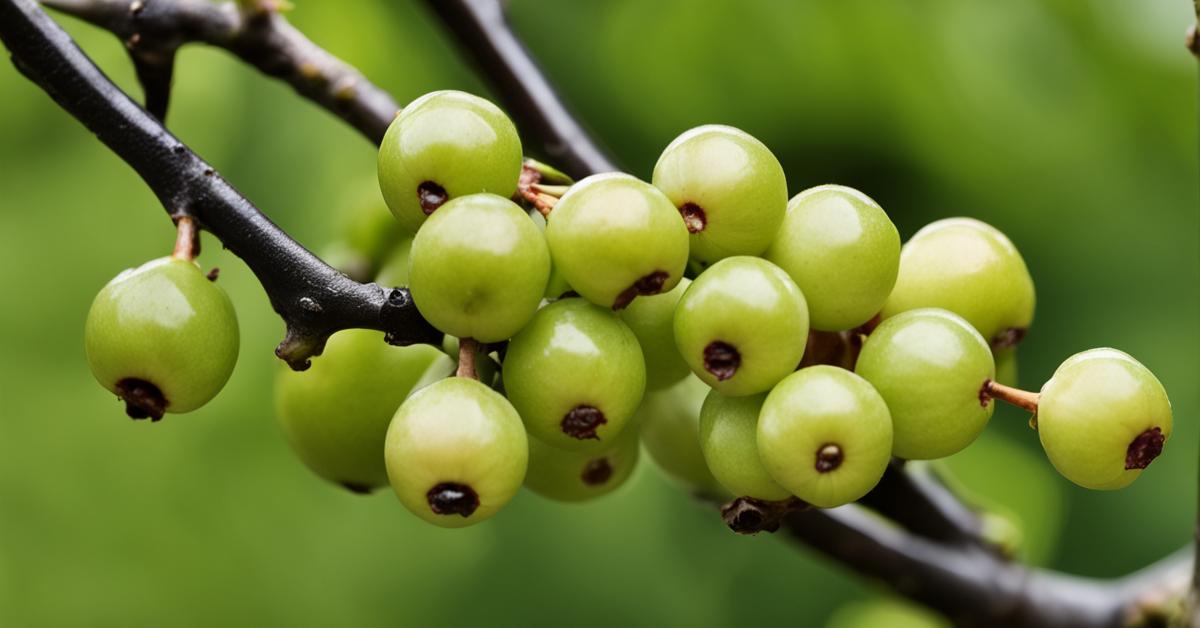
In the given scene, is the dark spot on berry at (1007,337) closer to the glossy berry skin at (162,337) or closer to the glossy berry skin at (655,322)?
the glossy berry skin at (655,322)

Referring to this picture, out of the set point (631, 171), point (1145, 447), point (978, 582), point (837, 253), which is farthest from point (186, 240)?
point (631, 171)

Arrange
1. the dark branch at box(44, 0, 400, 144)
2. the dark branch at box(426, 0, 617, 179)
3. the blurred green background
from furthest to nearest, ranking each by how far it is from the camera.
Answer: the blurred green background
the dark branch at box(426, 0, 617, 179)
the dark branch at box(44, 0, 400, 144)

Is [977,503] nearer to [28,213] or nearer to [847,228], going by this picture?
[847,228]

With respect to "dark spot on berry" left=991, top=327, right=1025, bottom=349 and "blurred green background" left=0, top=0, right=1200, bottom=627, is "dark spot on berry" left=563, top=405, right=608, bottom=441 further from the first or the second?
"blurred green background" left=0, top=0, right=1200, bottom=627

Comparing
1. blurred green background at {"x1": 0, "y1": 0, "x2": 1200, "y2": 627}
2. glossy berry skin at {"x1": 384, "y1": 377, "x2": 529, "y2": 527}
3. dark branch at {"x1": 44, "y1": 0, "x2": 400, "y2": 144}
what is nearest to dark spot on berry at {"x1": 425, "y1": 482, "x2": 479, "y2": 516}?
glossy berry skin at {"x1": 384, "y1": 377, "x2": 529, "y2": 527}

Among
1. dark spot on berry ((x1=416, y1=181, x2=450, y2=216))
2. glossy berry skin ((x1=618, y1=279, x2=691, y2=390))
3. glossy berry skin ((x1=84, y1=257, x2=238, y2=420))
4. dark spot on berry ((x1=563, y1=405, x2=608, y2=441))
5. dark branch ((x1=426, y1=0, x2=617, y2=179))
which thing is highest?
dark branch ((x1=426, y1=0, x2=617, y2=179))

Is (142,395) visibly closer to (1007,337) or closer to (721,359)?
(721,359)

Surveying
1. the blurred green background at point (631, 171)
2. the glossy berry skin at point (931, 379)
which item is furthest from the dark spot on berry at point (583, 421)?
the blurred green background at point (631, 171)
